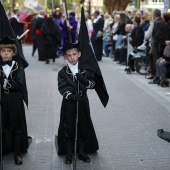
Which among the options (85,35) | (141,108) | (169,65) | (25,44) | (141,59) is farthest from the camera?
(25,44)

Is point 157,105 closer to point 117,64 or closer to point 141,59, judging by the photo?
point 141,59

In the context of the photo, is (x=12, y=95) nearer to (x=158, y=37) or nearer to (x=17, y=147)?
(x=17, y=147)

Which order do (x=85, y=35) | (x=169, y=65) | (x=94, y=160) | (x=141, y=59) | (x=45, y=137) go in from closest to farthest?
(x=85, y=35) < (x=94, y=160) < (x=45, y=137) < (x=169, y=65) < (x=141, y=59)

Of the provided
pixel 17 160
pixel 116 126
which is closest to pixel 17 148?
pixel 17 160

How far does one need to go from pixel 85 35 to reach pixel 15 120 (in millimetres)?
1437

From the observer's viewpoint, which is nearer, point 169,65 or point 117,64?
point 169,65

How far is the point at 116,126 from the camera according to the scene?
26.3 ft

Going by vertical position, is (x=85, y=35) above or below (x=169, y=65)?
above

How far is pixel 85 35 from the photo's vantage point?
18.8 ft

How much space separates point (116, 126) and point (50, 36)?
10240 mm

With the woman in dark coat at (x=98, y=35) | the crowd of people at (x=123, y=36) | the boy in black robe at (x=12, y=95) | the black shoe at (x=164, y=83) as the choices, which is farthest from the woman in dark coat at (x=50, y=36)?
the boy in black robe at (x=12, y=95)

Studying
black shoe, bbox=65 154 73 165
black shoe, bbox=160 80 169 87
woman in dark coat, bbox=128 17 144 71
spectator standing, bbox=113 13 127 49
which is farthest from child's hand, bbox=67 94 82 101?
spectator standing, bbox=113 13 127 49

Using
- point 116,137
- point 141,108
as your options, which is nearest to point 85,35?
point 116,137

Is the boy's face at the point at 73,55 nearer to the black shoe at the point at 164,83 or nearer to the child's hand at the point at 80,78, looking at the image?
the child's hand at the point at 80,78
